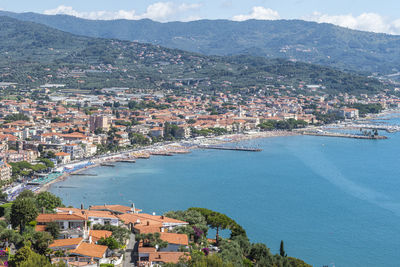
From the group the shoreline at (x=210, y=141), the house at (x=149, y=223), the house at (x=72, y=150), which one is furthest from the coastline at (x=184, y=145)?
the house at (x=149, y=223)

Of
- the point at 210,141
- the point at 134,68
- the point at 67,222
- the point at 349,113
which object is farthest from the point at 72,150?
the point at 134,68

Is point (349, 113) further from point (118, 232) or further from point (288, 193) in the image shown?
point (118, 232)

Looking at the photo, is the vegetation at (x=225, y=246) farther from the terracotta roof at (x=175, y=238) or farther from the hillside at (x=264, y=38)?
the hillside at (x=264, y=38)

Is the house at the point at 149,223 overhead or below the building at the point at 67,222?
below

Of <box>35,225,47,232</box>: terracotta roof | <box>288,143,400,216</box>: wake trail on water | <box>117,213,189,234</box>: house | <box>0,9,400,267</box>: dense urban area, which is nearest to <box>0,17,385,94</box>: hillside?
<box>0,9,400,267</box>: dense urban area

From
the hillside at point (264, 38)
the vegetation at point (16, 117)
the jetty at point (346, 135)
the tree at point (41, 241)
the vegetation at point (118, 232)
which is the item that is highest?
the hillside at point (264, 38)

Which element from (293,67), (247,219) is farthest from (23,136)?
(293,67)
